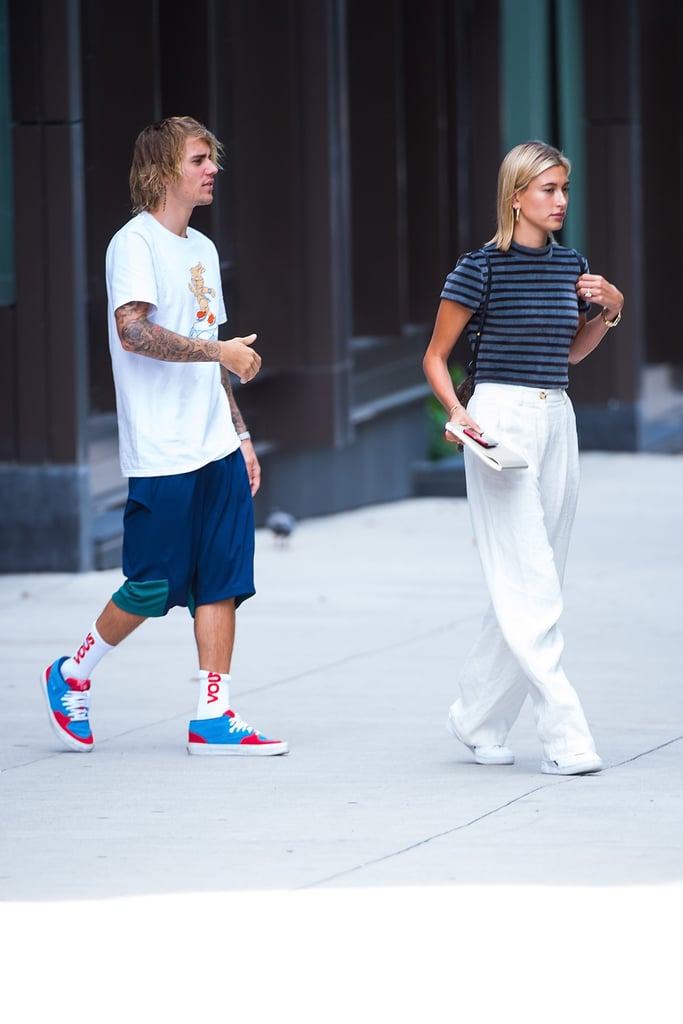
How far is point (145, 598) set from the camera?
707cm

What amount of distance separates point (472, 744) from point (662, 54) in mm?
17815

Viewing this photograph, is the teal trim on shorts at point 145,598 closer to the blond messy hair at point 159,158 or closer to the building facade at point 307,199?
the blond messy hair at point 159,158

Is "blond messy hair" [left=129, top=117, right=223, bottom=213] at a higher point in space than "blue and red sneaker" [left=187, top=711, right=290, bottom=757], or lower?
higher

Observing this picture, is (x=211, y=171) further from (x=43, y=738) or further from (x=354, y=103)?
(x=354, y=103)

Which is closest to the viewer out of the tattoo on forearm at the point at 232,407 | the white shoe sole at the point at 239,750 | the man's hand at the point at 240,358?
the man's hand at the point at 240,358

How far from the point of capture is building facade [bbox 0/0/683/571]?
1150 cm

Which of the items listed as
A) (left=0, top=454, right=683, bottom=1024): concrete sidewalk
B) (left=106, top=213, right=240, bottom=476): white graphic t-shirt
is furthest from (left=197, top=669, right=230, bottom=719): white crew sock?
(left=106, top=213, right=240, bottom=476): white graphic t-shirt

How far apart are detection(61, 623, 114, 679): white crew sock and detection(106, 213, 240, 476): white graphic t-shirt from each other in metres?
0.57

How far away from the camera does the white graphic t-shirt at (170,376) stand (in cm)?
695

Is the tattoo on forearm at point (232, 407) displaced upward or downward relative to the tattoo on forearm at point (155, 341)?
downward

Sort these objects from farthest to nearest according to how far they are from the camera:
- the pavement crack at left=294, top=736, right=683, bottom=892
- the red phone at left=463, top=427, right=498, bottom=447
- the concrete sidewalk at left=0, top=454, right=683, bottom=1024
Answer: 1. the red phone at left=463, top=427, right=498, bottom=447
2. the pavement crack at left=294, top=736, right=683, bottom=892
3. the concrete sidewalk at left=0, top=454, right=683, bottom=1024

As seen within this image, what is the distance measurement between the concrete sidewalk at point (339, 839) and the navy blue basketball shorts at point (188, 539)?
0.53 metres

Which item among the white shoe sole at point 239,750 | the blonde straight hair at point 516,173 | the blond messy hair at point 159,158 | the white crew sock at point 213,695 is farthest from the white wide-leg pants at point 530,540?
the blond messy hair at point 159,158

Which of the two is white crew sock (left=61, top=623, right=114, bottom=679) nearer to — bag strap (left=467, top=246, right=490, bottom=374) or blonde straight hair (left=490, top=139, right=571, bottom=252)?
bag strap (left=467, top=246, right=490, bottom=374)
